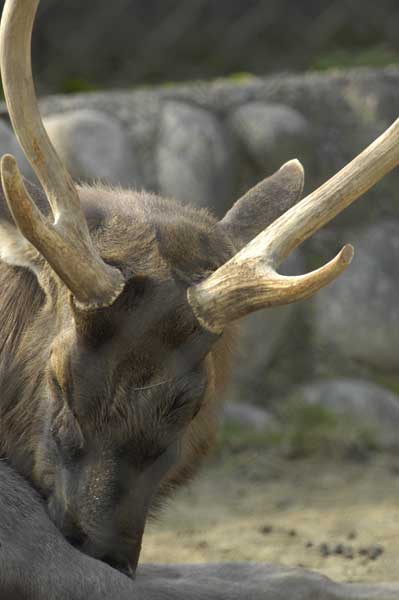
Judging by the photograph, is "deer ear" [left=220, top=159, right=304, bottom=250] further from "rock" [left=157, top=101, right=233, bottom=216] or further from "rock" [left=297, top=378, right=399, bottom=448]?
"rock" [left=297, top=378, right=399, bottom=448]

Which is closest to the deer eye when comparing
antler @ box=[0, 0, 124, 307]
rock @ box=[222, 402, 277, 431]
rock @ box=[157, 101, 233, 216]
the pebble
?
antler @ box=[0, 0, 124, 307]

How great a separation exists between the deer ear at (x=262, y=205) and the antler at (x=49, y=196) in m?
0.76

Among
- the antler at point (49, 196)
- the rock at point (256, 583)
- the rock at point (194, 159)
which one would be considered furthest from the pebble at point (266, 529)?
the antler at point (49, 196)

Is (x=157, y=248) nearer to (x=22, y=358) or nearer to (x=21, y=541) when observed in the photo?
(x=22, y=358)

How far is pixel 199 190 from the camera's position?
6223 millimetres

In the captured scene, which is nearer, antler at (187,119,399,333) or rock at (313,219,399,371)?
antler at (187,119,399,333)

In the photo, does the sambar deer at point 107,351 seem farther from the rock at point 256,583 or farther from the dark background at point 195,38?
the dark background at point 195,38

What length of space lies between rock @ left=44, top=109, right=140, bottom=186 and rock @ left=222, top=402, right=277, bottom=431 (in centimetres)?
121

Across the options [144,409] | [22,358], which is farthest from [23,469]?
[144,409]

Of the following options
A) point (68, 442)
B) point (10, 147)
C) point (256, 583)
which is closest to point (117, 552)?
point (68, 442)

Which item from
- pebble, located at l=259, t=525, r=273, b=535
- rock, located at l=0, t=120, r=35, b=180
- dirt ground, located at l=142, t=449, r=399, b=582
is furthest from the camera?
rock, located at l=0, t=120, r=35, b=180

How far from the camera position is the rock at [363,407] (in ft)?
20.4

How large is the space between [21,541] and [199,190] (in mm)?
3417

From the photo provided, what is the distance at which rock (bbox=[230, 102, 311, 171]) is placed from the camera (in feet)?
20.9
